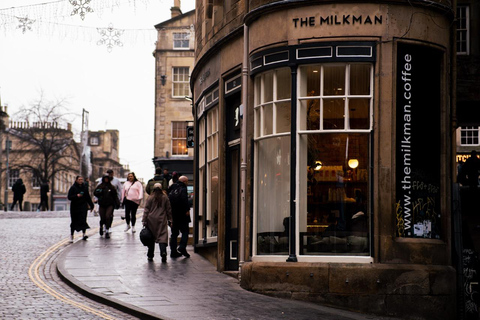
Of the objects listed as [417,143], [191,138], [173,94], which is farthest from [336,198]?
[173,94]

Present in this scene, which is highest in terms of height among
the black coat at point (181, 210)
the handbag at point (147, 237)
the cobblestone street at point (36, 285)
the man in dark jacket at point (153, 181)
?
the man in dark jacket at point (153, 181)

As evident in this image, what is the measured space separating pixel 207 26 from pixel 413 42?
6.36 metres

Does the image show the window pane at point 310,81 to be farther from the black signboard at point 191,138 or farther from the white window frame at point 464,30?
the black signboard at point 191,138

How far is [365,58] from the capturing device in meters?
12.9

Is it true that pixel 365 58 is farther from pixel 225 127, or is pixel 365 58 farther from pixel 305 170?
pixel 225 127

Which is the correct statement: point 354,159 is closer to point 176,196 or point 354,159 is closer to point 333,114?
point 333,114

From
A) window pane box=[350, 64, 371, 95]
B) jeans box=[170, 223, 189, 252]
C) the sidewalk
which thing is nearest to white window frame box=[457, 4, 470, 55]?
window pane box=[350, 64, 371, 95]

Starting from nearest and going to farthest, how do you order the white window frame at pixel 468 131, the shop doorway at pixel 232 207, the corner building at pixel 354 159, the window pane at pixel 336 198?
the corner building at pixel 354 159
the window pane at pixel 336 198
the shop doorway at pixel 232 207
the white window frame at pixel 468 131

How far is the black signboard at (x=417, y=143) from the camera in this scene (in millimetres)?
12961

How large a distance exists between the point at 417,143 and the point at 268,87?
2.82 m

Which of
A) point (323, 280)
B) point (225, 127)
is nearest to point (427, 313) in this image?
point (323, 280)

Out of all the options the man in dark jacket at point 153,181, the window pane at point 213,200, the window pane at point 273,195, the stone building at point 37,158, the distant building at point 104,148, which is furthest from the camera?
the distant building at point 104,148

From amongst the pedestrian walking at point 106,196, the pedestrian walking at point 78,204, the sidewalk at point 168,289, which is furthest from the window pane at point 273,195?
the pedestrian walking at point 106,196

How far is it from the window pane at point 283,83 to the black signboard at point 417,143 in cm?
189
